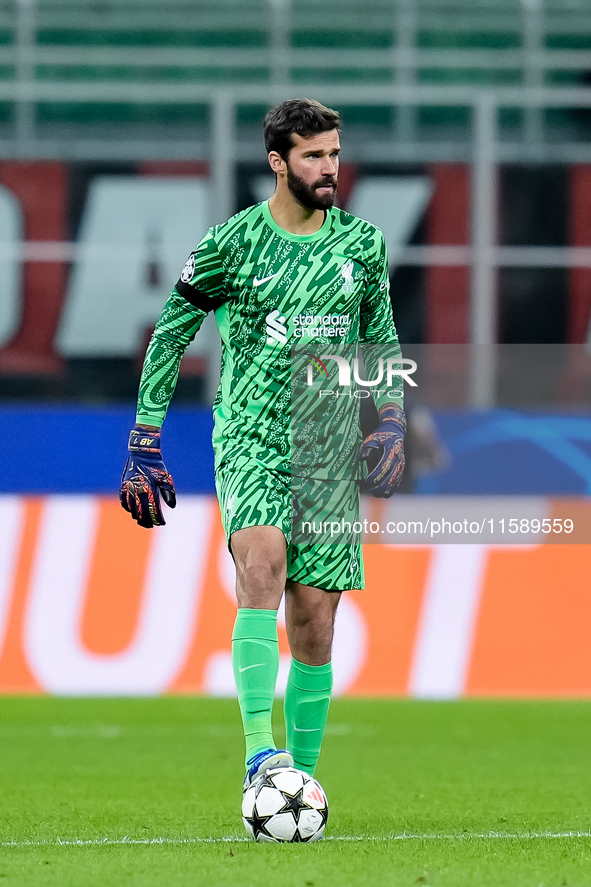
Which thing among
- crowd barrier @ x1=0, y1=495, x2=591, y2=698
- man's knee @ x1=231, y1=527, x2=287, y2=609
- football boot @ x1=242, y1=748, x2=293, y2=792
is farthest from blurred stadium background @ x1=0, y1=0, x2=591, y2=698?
football boot @ x1=242, y1=748, x2=293, y2=792

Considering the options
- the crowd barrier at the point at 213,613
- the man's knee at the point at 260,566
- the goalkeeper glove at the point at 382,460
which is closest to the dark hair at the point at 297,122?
the goalkeeper glove at the point at 382,460

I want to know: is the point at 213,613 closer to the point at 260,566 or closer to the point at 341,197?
the point at 260,566

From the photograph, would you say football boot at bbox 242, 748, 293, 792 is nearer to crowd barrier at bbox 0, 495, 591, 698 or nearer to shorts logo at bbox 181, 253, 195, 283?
shorts logo at bbox 181, 253, 195, 283

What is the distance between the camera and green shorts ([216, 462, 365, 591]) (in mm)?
4223

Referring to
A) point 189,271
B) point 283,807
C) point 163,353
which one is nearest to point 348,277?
point 189,271

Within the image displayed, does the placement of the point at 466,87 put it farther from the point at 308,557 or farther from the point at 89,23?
the point at 308,557

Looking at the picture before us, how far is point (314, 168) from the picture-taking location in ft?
14.3

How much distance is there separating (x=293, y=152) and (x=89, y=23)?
14931 millimetres

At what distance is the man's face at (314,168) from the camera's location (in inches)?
171

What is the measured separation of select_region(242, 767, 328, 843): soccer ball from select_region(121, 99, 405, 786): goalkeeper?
0.29 meters

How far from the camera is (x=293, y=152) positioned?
14.3 feet

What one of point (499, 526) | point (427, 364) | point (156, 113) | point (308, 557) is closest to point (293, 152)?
point (308, 557)

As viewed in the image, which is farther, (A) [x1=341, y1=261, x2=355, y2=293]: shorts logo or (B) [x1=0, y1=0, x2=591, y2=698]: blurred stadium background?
(B) [x1=0, y1=0, x2=591, y2=698]: blurred stadium background

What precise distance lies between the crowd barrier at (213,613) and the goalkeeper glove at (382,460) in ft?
13.0
